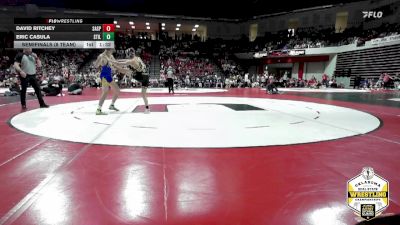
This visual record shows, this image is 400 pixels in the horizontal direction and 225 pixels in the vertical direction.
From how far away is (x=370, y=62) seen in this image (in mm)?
23688

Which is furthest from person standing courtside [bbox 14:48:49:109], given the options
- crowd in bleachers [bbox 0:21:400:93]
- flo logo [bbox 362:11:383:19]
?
flo logo [bbox 362:11:383:19]

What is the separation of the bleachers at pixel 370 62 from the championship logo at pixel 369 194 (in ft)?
77.8

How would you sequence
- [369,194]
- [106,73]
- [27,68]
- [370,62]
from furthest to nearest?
[370,62] < [27,68] < [106,73] < [369,194]

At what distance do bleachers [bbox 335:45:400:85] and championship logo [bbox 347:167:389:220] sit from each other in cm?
2372

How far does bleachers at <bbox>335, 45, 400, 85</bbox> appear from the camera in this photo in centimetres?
2137

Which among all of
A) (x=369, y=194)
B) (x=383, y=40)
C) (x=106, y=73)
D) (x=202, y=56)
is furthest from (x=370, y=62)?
(x=369, y=194)

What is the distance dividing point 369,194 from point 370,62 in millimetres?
26184

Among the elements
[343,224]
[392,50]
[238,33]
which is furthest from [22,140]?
[238,33]

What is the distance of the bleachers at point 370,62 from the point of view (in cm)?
2137

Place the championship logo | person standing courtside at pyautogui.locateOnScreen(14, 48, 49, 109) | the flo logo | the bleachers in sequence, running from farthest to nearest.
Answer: the flo logo, the bleachers, person standing courtside at pyautogui.locateOnScreen(14, 48, 49, 109), the championship logo
